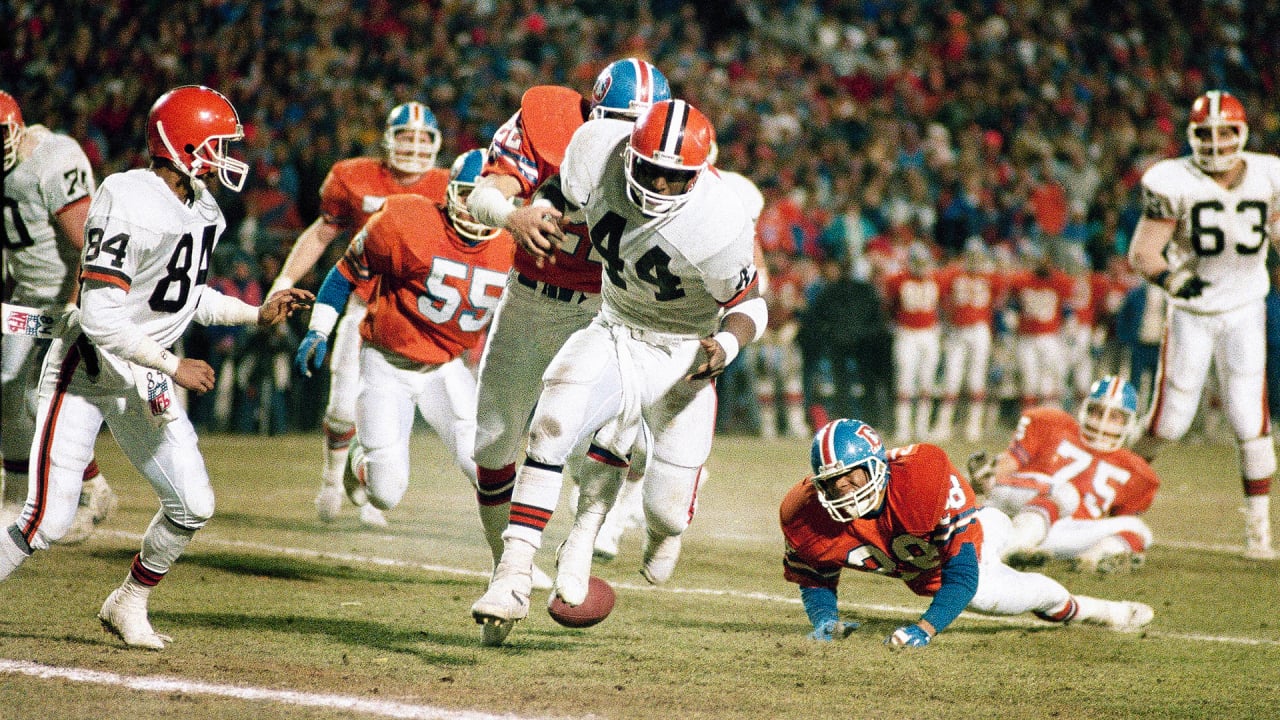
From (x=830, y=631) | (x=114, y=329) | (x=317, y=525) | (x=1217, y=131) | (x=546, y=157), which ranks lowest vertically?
(x=317, y=525)

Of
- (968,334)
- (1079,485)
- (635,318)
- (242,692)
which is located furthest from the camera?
(968,334)

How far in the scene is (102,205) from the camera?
4.05 meters

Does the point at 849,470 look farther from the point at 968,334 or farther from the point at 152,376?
the point at 968,334

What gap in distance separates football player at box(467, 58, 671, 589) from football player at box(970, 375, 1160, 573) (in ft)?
7.95

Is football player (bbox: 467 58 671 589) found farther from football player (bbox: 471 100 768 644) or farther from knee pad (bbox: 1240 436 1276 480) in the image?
knee pad (bbox: 1240 436 1276 480)

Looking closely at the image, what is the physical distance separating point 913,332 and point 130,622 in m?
9.38

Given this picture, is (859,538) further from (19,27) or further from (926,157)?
(926,157)

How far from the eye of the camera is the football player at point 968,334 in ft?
41.9

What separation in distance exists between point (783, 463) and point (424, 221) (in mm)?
5167

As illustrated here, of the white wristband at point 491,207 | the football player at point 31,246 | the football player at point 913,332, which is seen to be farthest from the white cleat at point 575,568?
the football player at point 913,332

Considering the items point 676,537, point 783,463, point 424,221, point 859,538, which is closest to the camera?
point 859,538

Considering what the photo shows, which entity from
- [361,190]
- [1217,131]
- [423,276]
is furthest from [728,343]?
[1217,131]

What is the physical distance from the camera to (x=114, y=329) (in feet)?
13.1

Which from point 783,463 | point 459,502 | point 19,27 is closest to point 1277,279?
point 783,463
